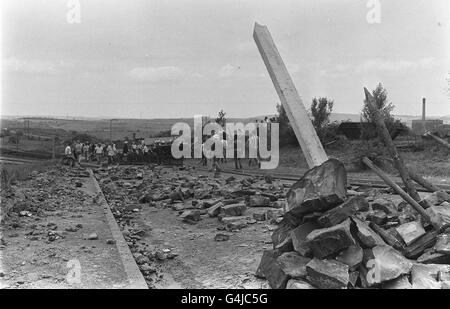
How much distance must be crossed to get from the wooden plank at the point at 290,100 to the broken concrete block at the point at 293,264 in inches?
76.5

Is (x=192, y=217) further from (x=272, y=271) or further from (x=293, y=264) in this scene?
(x=293, y=264)

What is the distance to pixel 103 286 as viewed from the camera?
16.8 feet

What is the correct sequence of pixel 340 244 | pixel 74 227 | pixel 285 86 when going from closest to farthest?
pixel 340 244 → pixel 285 86 → pixel 74 227

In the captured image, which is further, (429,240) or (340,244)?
(429,240)

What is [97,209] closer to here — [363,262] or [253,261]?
[253,261]

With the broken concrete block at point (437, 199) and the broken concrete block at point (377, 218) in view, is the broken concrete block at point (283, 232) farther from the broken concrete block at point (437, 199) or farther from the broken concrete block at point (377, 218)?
the broken concrete block at point (437, 199)

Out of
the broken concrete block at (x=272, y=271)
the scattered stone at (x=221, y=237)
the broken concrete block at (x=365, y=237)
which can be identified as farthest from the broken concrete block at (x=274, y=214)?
the broken concrete block at (x=365, y=237)

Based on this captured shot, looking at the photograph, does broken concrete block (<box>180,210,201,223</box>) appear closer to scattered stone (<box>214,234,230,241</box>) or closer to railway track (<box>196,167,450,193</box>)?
→ scattered stone (<box>214,234,230,241</box>)

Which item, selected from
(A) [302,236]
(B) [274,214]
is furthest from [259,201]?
(A) [302,236]

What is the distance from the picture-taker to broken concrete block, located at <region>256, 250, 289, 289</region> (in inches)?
191

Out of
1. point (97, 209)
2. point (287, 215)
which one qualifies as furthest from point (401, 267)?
point (97, 209)

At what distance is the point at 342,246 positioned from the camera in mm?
4746
